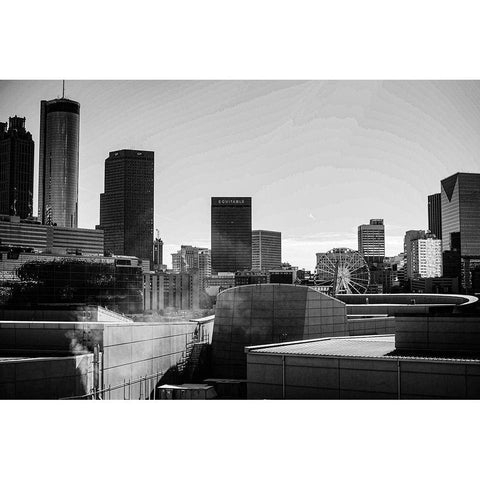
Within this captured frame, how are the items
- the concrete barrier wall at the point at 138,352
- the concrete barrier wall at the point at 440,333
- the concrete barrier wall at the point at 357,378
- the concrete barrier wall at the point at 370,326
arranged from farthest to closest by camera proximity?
the concrete barrier wall at the point at 370,326, the concrete barrier wall at the point at 138,352, the concrete barrier wall at the point at 440,333, the concrete barrier wall at the point at 357,378

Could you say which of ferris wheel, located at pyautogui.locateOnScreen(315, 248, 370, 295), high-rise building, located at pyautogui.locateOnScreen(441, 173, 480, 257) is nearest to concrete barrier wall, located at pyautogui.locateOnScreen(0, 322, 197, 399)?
ferris wheel, located at pyautogui.locateOnScreen(315, 248, 370, 295)

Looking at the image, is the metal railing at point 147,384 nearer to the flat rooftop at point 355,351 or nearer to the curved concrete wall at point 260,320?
the curved concrete wall at point 260,320

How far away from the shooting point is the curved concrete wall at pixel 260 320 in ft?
112

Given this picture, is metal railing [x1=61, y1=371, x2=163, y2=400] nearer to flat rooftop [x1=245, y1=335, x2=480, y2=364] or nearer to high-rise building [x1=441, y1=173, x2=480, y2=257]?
flat rooftop [x1=245, y1=335, x2=480, y2=364]

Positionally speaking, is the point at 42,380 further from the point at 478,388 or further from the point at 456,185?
the point at 456,185

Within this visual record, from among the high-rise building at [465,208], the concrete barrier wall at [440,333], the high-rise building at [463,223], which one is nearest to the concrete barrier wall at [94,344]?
the concrete barrier wall at [440,333]

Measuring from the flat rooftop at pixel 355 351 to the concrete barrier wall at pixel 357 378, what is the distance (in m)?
0.16

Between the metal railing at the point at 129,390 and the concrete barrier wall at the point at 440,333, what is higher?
the concrete barrier wall at the point at 440,333

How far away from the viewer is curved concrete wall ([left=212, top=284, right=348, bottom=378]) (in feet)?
112

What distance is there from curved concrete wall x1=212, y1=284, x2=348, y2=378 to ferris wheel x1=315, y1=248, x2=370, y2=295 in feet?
101

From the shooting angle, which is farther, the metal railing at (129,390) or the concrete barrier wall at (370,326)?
the concrete barrier wall at (370,326)

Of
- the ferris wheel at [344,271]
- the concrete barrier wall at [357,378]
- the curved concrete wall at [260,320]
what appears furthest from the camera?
the ferris wheel at [344,271]

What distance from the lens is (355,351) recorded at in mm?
20688

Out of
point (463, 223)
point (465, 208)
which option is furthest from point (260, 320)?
point (463, 223)
